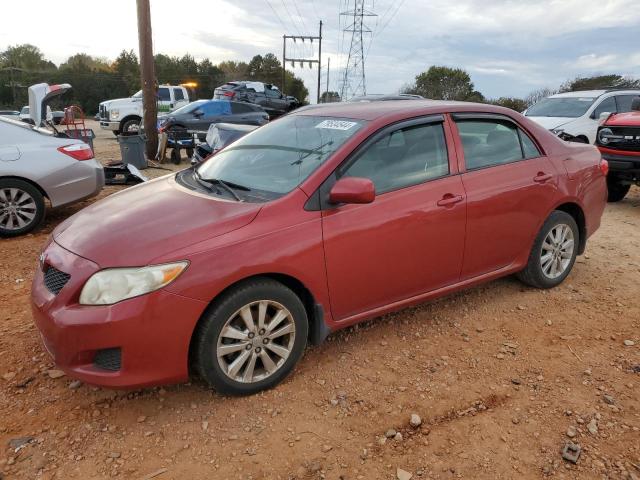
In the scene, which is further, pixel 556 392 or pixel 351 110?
pixel 351 110

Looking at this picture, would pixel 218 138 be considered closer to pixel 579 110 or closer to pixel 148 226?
pixel 148 226

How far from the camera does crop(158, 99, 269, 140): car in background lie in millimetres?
14109

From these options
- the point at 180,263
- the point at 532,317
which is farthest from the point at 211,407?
the point at 532,317

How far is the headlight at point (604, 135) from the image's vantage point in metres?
7.67

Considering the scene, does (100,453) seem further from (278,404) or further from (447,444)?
(447,444)

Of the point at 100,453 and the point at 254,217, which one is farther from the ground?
the point at 254,217

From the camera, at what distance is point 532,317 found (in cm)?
385

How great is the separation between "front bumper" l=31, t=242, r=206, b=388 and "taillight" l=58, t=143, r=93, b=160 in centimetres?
394


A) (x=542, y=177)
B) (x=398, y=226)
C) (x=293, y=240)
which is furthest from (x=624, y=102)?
(x=293, y=240)

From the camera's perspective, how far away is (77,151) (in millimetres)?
6016

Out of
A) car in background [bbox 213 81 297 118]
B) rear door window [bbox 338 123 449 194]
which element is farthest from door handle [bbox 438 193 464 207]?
car in background [bbox 213 81 297 118]

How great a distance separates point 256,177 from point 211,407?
1450mm

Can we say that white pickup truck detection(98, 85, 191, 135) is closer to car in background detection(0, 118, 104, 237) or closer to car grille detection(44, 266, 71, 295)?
car in background detection(0, 118, 104, 237)

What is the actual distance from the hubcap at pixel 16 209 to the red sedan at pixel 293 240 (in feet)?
9.91
